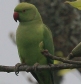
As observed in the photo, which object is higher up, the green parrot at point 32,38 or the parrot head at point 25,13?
the parrot head at point 25,13

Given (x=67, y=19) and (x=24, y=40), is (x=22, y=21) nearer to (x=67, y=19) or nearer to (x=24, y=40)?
(x=24, y=40)

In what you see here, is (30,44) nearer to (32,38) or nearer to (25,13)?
(32,38)

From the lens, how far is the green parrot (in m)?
2.28

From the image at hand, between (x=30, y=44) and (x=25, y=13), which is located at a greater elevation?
(x=25, y=13)

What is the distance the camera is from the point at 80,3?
1.35 m

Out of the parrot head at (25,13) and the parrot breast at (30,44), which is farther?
the parrot head at (25,13)

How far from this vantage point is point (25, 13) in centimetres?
247

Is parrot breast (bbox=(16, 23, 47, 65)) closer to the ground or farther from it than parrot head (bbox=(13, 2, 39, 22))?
closer to the ground

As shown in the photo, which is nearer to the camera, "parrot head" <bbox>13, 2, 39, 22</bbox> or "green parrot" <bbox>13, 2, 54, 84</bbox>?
"green parrot" <bbox>13, 2, 54, 84</bbox>

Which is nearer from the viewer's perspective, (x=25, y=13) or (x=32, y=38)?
(x=32, y=38)

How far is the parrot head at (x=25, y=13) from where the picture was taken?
240cm

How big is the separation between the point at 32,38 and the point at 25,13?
264 millimetres

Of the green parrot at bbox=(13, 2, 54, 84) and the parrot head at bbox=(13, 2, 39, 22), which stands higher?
the parrot head at bbox=(13, 2, 39, 22)

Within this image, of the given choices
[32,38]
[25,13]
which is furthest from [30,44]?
[25,13]
